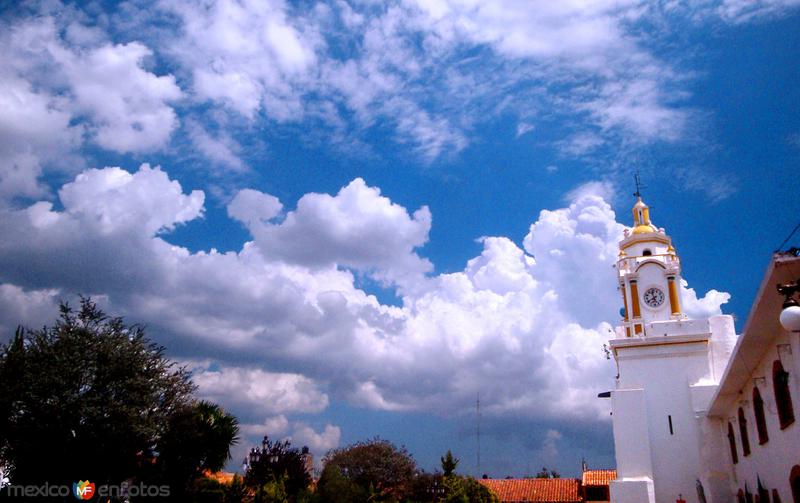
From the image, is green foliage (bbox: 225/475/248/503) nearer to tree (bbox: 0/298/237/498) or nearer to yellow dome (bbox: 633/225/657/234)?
tree (bbox: 0/298/237/498)

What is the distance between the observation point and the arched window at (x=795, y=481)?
533 inches

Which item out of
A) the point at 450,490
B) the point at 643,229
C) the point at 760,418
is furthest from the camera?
the point at 643,229

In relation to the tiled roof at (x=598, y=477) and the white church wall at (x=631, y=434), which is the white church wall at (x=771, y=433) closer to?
the white church wall at (x=631, y=434)

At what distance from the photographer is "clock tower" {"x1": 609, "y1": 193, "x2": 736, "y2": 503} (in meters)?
29.0

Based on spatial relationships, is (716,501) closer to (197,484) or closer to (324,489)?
(324,489)

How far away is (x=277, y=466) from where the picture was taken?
30.5 meters

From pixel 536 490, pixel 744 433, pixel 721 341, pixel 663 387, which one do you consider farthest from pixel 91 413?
pixel 536 490

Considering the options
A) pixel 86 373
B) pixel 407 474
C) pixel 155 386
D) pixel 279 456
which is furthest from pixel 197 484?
pixel 407 474

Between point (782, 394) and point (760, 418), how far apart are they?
3.29 m

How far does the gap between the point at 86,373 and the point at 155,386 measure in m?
2.55

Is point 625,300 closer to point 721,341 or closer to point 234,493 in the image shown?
point 721,341

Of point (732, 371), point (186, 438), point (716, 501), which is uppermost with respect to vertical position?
point (732, 371)

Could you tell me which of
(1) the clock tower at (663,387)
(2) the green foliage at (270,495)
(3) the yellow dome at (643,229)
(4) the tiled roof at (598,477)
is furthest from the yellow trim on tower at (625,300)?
(2) the green foliage at (270,495)

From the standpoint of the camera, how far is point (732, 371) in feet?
57.2
